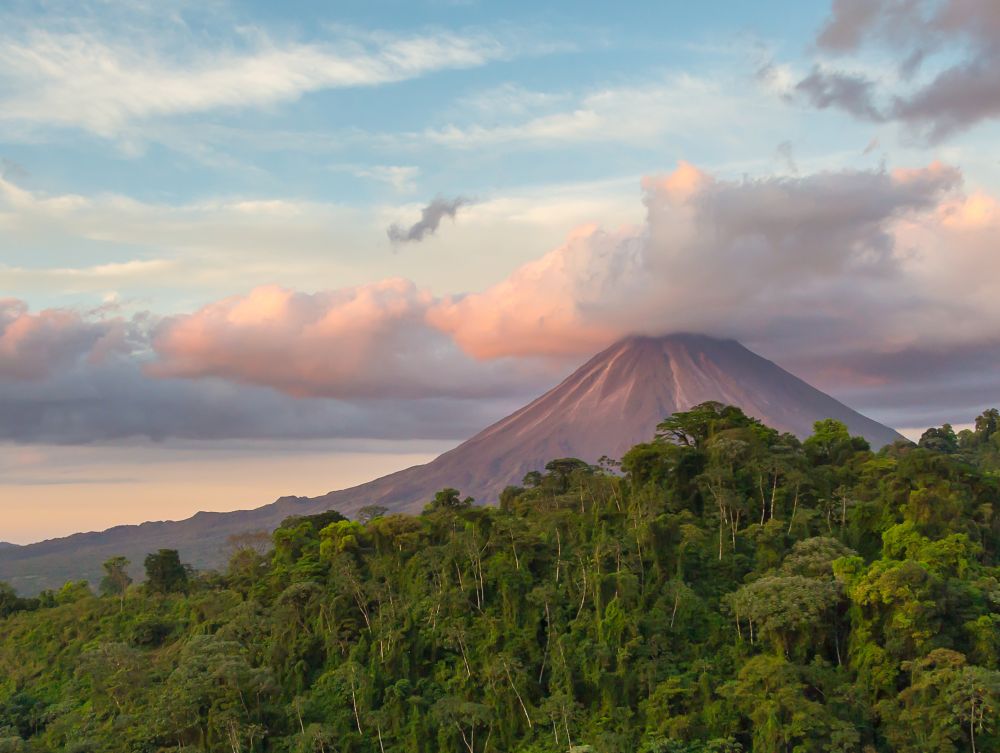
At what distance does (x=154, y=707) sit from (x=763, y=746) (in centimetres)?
2977

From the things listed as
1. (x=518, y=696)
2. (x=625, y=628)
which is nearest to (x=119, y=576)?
(x=518, y=696)

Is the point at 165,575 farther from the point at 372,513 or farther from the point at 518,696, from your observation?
the point at 518,696

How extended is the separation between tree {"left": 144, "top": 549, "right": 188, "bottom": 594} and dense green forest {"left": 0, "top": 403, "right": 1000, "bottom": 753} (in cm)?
1401

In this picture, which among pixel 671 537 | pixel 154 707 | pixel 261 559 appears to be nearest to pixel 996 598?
pixel 671 537

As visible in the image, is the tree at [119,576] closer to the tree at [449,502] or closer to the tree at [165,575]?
the tree at [165,575]

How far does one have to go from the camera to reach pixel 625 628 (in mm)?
48125

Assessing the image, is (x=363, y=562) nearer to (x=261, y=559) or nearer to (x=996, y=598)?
(x=261, y=559)

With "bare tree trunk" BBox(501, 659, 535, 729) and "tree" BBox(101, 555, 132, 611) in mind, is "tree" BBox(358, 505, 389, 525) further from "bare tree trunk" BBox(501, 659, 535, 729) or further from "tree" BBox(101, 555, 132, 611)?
"tree" BBox(101, 555, 132, 611)

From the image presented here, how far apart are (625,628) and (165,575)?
150 ft

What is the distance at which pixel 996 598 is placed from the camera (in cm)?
4291

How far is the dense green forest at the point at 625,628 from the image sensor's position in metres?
42.3

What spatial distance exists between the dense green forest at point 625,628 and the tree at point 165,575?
14.0 metres

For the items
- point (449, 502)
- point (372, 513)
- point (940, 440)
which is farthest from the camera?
point (940, 440)

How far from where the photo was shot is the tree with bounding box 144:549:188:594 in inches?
3128
